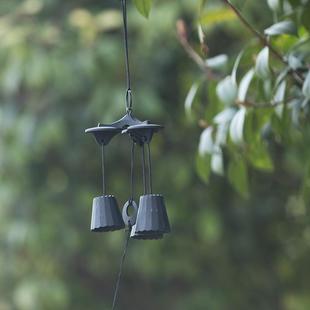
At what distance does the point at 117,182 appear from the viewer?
543cm

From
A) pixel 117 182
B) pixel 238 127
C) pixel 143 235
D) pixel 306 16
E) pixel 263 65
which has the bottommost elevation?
pixel 143 235

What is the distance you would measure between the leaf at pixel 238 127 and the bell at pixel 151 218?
45 centimetres

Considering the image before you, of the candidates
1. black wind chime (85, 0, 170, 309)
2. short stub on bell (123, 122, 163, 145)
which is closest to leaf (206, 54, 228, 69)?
black wind chime (85, 0, 170, 309)

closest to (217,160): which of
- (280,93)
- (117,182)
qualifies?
(280,93)

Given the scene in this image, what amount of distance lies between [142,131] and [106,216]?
0.72ft

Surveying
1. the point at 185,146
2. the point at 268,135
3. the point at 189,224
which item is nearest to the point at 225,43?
the point at 185,146

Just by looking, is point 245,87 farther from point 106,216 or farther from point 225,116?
point 106,216

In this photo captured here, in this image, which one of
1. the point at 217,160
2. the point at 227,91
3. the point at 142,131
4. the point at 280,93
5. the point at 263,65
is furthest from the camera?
the point at 217,160

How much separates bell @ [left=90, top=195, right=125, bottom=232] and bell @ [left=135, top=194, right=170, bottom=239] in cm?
7

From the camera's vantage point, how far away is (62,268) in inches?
225

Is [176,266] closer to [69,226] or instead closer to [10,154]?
[69,226]

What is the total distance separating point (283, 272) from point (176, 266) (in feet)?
2.70

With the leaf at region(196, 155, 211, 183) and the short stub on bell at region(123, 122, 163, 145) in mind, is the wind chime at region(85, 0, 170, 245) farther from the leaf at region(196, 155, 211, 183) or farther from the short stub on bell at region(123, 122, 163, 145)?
the leaf at region(196, 155, 211, 183)

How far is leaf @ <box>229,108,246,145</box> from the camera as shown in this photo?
251 centimetres
